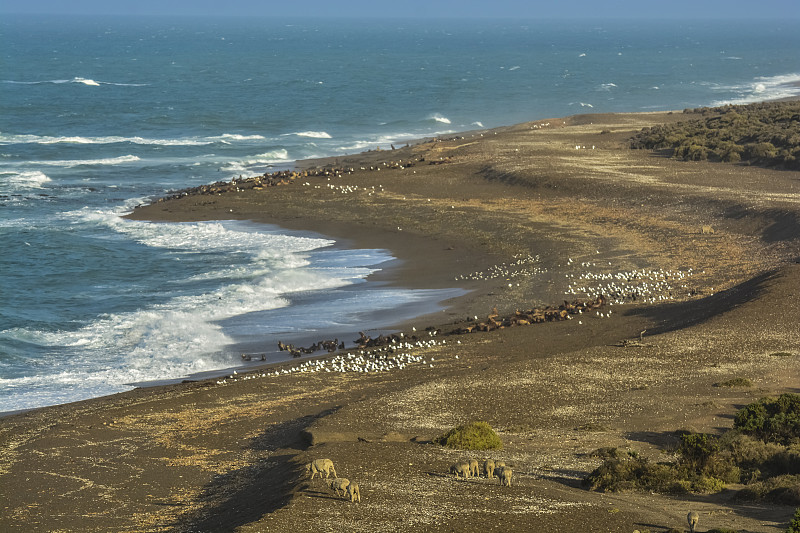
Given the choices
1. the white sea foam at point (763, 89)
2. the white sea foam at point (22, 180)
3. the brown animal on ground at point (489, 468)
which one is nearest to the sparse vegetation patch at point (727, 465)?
the brown animal on ground at point (489, 468)

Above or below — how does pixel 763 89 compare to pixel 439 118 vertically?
above

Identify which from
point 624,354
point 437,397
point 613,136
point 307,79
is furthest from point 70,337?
point 307,79

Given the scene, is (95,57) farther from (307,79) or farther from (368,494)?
(368,494)

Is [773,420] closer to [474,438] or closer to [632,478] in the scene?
[632,478]

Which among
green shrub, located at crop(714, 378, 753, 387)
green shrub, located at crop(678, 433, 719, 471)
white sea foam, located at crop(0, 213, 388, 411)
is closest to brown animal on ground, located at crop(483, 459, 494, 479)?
green shrub, located at crop(678, 433, 719, 471)

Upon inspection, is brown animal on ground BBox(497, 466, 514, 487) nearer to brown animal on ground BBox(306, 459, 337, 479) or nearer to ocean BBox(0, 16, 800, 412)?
brown animal on ground BBox(306, 459, 337, 479)

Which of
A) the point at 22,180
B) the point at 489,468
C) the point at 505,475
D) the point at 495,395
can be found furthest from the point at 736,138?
the point at 505,475

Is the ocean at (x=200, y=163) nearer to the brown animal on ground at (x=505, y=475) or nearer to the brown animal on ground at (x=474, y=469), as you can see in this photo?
the brown animal on ground at (x=474, y=469)

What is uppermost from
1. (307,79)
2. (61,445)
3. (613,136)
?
(307,79)
